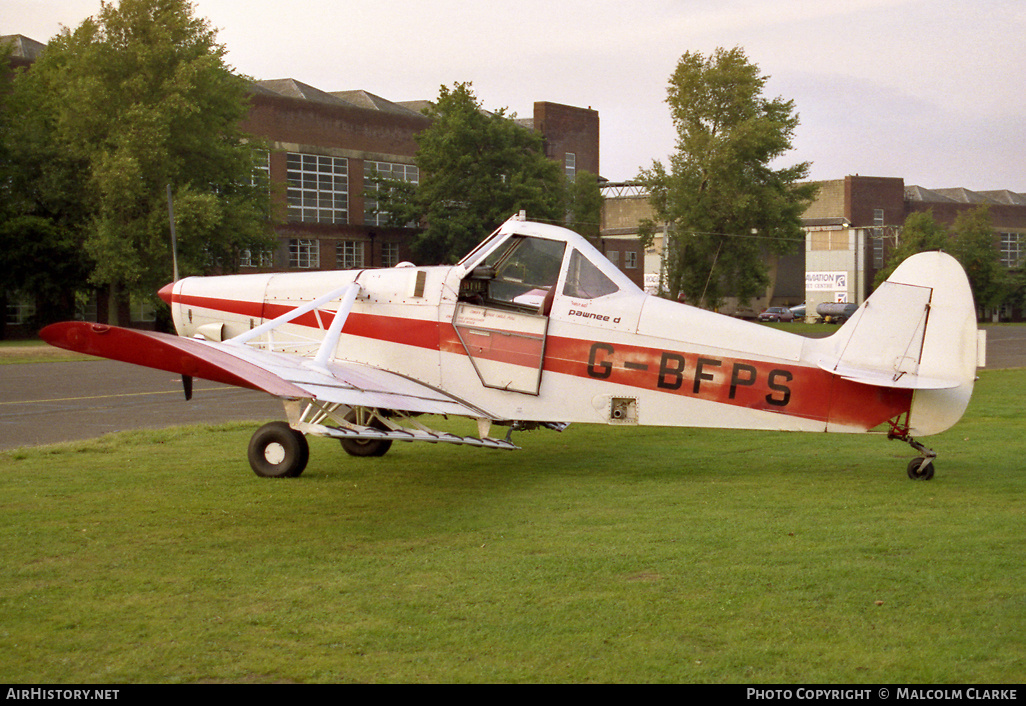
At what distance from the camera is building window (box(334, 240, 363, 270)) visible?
66.2m

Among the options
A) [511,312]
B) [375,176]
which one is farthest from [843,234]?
[511,312]

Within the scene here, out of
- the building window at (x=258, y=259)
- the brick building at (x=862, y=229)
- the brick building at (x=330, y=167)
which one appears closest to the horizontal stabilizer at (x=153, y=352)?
the building window at (x=258, y=259)

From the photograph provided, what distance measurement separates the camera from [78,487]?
9453mm

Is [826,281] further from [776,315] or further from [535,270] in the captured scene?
[535,270]

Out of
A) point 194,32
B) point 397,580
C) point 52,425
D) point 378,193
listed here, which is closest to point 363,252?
point 378,193

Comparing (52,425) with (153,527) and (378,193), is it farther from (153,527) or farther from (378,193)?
(378,193)

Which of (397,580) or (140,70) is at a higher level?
(140,70)

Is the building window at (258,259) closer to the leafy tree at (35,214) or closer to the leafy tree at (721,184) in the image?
the leafy tree at (35,214)

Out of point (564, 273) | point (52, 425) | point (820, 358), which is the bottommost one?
point (52, 425)

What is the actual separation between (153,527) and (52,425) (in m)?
8.56

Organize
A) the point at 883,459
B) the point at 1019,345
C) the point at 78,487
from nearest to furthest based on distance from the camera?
1. the point at 78,487
2. the point at 883,459
3. the point at 1019,345

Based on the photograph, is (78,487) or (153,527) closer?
(153,527)

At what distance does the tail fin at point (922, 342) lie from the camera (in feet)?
31.7
